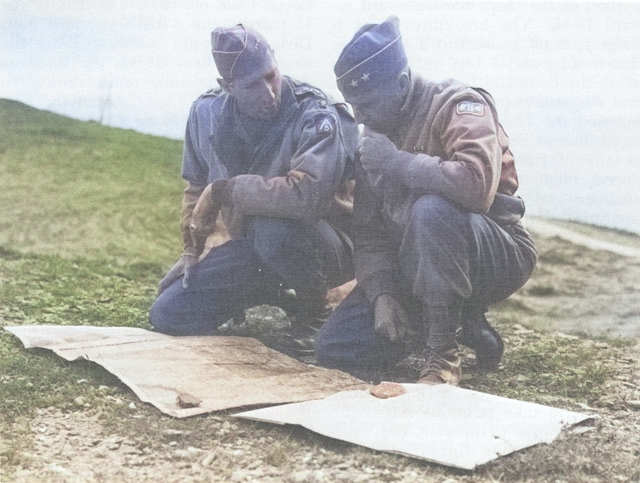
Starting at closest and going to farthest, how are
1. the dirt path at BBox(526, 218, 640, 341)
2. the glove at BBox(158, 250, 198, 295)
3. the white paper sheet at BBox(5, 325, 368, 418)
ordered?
the white paper sheet at BBox(5, 325, 368, 418)
the glove at BBox(158, 250, 198, 295)
the dirt path at BBox(526, 218, 640, 341)

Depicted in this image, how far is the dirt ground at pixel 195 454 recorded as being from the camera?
1.98m

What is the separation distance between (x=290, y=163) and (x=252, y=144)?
16 cm

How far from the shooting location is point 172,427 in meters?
2.25

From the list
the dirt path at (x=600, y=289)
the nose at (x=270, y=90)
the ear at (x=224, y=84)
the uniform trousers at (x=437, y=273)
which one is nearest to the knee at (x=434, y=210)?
the uniform trousers at (x=437, y=273)

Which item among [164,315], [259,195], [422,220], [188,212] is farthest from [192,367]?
[422,220]

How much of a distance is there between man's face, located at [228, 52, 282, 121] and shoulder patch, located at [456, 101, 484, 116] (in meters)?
0.63

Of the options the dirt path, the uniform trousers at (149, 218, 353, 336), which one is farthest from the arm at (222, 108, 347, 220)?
the dirt path

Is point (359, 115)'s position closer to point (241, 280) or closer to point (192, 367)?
point (241, 280)

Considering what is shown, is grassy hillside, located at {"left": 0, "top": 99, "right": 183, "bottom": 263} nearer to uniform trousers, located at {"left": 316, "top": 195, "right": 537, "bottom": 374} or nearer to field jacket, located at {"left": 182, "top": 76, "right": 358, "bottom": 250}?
field jacket, located at {"left": 182, "top": 76, "right": 358, "bottom": 250}

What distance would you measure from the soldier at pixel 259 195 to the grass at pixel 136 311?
0.86ft

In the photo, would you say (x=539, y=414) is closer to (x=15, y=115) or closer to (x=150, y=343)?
(x=150, y=343)

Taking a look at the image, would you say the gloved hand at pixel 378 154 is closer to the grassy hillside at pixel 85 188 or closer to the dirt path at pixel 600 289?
the dirt path at pixel 600 289

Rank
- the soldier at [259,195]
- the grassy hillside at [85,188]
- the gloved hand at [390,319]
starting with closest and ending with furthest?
the gloved hand at [390,319], the soldier at [259,195], the grassy hillside at [85,188]

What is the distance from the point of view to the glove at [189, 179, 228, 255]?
2.96 m
